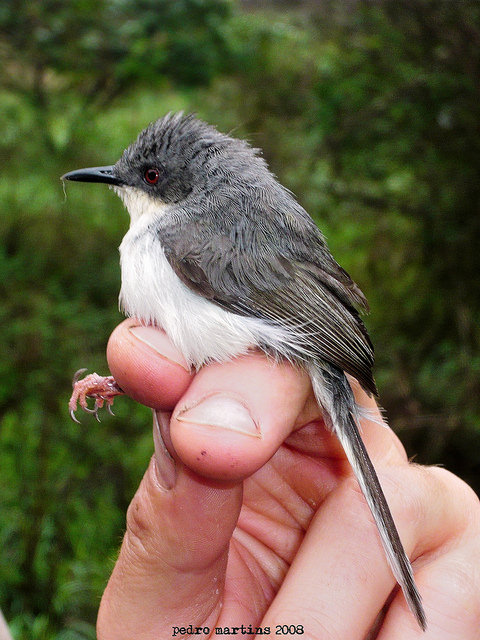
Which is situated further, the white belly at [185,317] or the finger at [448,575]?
the white belly at [185,317]

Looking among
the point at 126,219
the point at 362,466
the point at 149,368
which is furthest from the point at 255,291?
the point at 126,219

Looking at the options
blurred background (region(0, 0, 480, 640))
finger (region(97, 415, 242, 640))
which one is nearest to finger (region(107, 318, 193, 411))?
finger (region(97, 415, 242, 640))

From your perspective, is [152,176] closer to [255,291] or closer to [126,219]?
[255,291]

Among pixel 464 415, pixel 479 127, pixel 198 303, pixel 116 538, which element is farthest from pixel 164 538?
pixel 479 127

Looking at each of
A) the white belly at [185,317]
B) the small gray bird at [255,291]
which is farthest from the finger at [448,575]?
the white belly at [185,317]

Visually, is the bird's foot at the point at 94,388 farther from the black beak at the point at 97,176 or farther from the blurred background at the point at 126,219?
the blurred background at the point at 126,219
